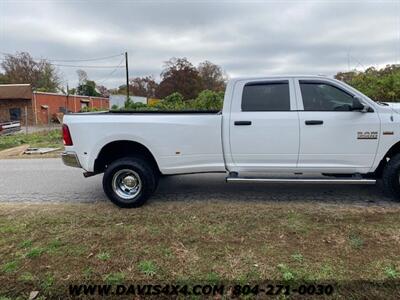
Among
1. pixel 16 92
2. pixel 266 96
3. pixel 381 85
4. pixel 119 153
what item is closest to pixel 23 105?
pixel 16 92

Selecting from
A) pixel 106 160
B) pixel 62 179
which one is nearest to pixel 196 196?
pixel 106 160

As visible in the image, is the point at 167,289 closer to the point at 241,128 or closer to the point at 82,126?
the point at 241,128

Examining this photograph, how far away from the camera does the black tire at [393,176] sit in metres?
4.80

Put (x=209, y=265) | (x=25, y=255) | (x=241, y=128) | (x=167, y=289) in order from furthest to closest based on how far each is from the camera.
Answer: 1. (x=241, y=128)
2. (x=25, y=255)
3. (x=209, y=265)
4. (x=167, y=289)

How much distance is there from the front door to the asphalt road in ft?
2.19

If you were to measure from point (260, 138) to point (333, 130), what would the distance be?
1093mm

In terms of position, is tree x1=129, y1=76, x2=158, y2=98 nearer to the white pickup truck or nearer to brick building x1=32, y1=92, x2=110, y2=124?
brick building x1=32, y1=92, x2=110, y2=124

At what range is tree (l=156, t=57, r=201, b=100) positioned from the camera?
54.1m

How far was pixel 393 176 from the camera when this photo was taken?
4820 mm

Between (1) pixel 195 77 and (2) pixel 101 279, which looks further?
(1) pixel 195 77

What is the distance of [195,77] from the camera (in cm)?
5531

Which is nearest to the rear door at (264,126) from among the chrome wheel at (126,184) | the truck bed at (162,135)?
the truck bed at (162,135)

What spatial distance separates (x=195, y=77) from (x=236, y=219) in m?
52.6

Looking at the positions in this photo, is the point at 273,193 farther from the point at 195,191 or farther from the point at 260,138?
the point at 195,191
